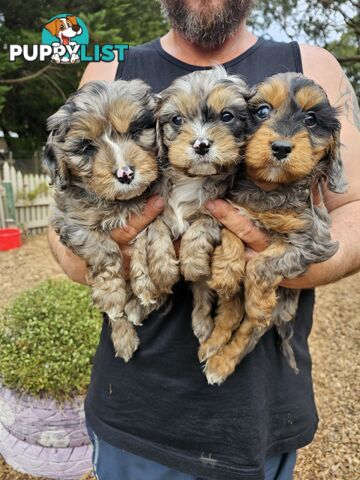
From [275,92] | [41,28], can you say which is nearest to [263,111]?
[275,92]

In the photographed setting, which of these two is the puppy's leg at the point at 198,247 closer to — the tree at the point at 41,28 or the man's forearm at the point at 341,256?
the man's forearm at the point at 341,256

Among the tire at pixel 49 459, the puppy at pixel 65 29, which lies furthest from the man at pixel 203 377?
the puppy at pixel 65 29

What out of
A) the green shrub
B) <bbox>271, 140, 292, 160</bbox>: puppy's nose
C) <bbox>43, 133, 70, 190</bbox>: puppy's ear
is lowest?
the green shrub

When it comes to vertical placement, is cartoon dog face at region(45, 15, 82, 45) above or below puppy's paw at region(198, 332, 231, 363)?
above

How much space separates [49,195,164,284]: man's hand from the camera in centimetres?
237

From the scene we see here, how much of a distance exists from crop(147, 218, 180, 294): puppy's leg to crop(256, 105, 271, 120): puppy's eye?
27.2 inches

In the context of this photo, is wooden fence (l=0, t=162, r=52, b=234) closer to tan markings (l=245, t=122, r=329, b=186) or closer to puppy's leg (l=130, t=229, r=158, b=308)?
puppy's leg (l=130, t=229, r=158, b=308)

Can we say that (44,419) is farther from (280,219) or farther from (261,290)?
(280,219)

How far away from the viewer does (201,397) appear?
2.38 m

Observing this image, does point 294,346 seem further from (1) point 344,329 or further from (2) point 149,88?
(1) point 344,329

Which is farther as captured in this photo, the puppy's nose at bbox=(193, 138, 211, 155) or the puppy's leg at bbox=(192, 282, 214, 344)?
the puppy's leg at bbox=(192, 282, 214, 344)

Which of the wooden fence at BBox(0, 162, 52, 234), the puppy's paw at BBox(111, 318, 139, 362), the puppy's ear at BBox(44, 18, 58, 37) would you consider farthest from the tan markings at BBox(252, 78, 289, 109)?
the wooden fence at BBox(0, 162, 52, 234)

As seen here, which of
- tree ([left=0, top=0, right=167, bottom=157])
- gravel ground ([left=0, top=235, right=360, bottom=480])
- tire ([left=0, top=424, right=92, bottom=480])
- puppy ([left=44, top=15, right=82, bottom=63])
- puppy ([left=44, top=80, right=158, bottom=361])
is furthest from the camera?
tree ([left=0, top=0, right=167, bottom=157])

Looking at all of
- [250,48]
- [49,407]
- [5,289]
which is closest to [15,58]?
[5,289]
